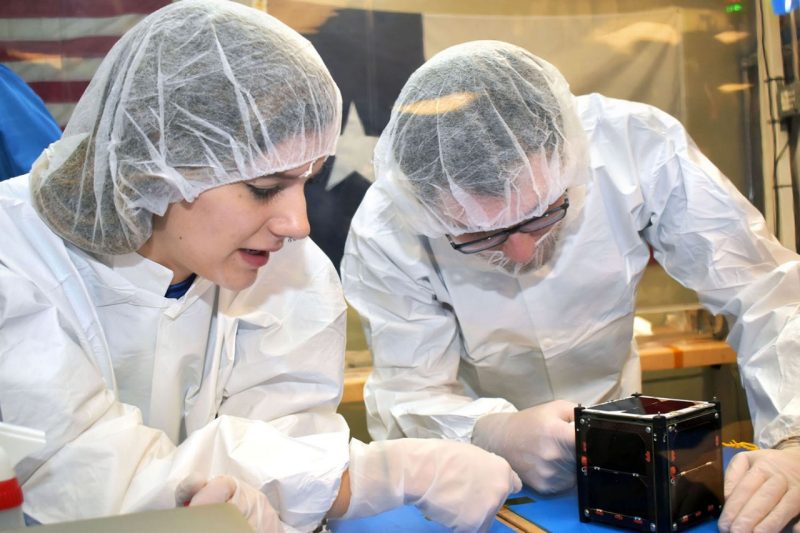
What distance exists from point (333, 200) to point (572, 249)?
1131mm

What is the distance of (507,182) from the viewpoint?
1394 mm

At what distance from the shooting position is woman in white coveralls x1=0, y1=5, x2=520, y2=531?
1004 millimetres

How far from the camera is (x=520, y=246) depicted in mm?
1491

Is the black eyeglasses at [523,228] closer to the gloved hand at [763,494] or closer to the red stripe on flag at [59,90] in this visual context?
the gloved hand at [763,494]

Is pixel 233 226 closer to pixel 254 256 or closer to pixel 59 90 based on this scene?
pixel 254 256

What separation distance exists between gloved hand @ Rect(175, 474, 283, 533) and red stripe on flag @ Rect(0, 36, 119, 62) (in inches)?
70.8

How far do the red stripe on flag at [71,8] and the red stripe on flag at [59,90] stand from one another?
0.20 meters

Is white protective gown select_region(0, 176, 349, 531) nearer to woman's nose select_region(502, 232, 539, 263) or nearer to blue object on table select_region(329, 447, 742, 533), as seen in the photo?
blue object on table select_region(329, 447, 742, 533)

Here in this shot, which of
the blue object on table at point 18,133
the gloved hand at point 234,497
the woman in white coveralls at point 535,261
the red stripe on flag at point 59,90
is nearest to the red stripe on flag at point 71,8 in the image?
the red stripe on flag at point 59,90

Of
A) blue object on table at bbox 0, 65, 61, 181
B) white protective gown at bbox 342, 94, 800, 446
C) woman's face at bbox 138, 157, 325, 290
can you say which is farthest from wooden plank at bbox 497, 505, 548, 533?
blue object on table at bbox 0, 65, 61, 181

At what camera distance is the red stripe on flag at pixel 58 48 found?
235 centimetres

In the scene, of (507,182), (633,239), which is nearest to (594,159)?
(633,239)

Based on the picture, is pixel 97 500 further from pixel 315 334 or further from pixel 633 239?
pixel 633 239

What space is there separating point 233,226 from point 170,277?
0.14m
